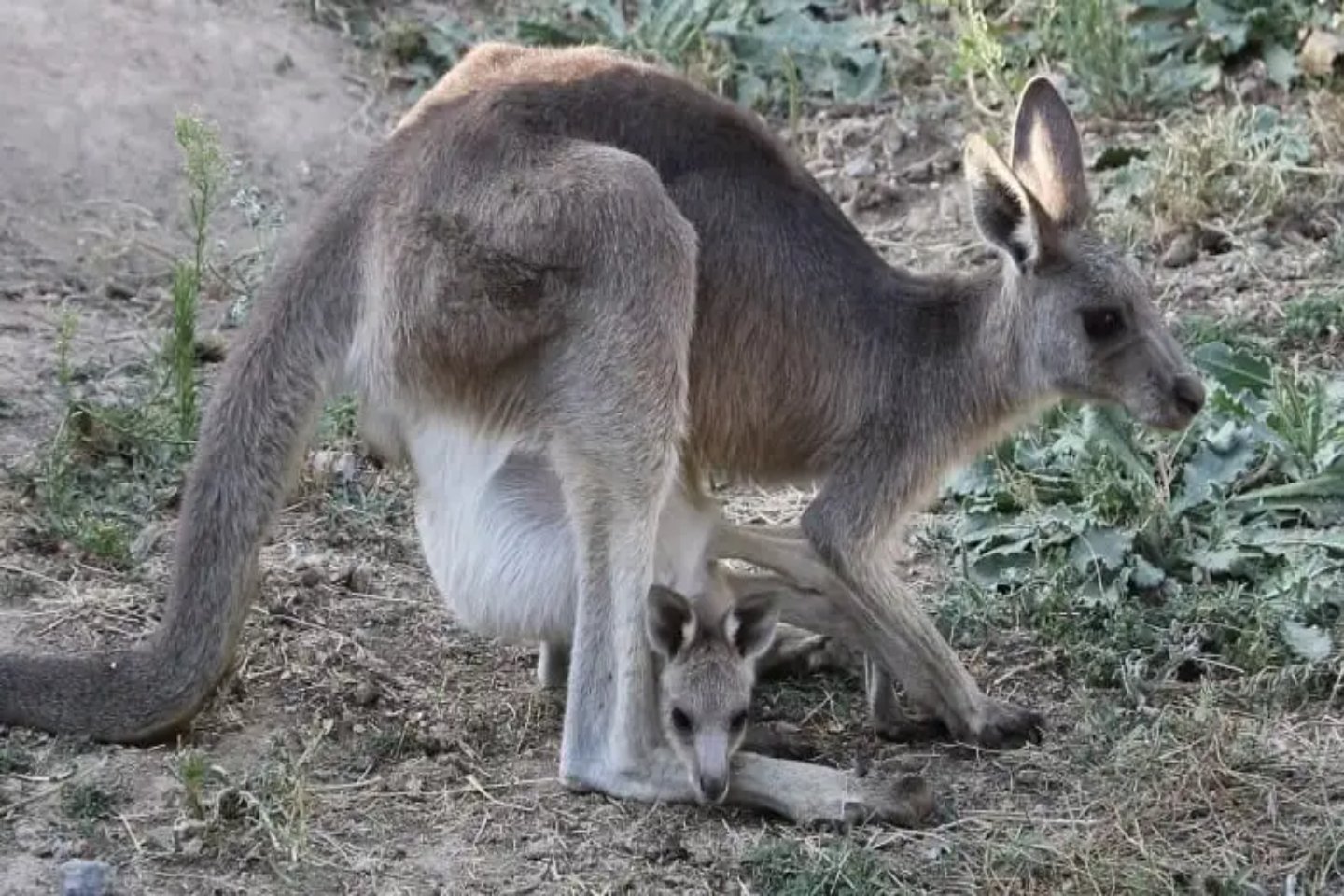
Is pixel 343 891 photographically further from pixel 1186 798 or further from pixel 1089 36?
pixel 1089 36

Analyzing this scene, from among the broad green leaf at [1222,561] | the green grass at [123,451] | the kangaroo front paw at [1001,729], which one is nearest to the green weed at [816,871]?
the kangaroo front paw at [1001,729]

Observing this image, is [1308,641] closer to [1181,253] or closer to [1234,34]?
[1181,253]

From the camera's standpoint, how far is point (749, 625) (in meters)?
6.35

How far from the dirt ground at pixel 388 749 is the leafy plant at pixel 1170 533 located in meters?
0.22

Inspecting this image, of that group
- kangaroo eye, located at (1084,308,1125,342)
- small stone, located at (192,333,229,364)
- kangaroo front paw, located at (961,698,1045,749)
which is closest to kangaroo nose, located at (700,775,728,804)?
kangaroo front paw, located at (961,698,1045,749)

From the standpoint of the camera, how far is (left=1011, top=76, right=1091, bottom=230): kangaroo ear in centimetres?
682

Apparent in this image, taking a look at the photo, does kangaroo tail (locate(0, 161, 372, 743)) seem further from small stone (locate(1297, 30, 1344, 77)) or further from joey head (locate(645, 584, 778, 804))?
small stone (locate(1297, 30, 1344, 77))

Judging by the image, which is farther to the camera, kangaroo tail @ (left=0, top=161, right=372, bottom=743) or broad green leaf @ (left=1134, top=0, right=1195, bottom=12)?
broad green leaf @ (left=1134, top=0, right=1195, bottom=12)

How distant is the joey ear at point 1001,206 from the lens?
6.54 meters

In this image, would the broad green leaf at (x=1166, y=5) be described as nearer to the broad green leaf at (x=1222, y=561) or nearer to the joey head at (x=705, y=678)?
the broad green leaf at (x=1222, y=561)

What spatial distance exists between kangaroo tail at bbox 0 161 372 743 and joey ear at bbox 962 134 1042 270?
166cm

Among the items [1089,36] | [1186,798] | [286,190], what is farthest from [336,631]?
[1089,36]

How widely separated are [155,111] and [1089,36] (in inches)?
155

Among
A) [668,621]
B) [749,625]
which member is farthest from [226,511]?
[749,625]
